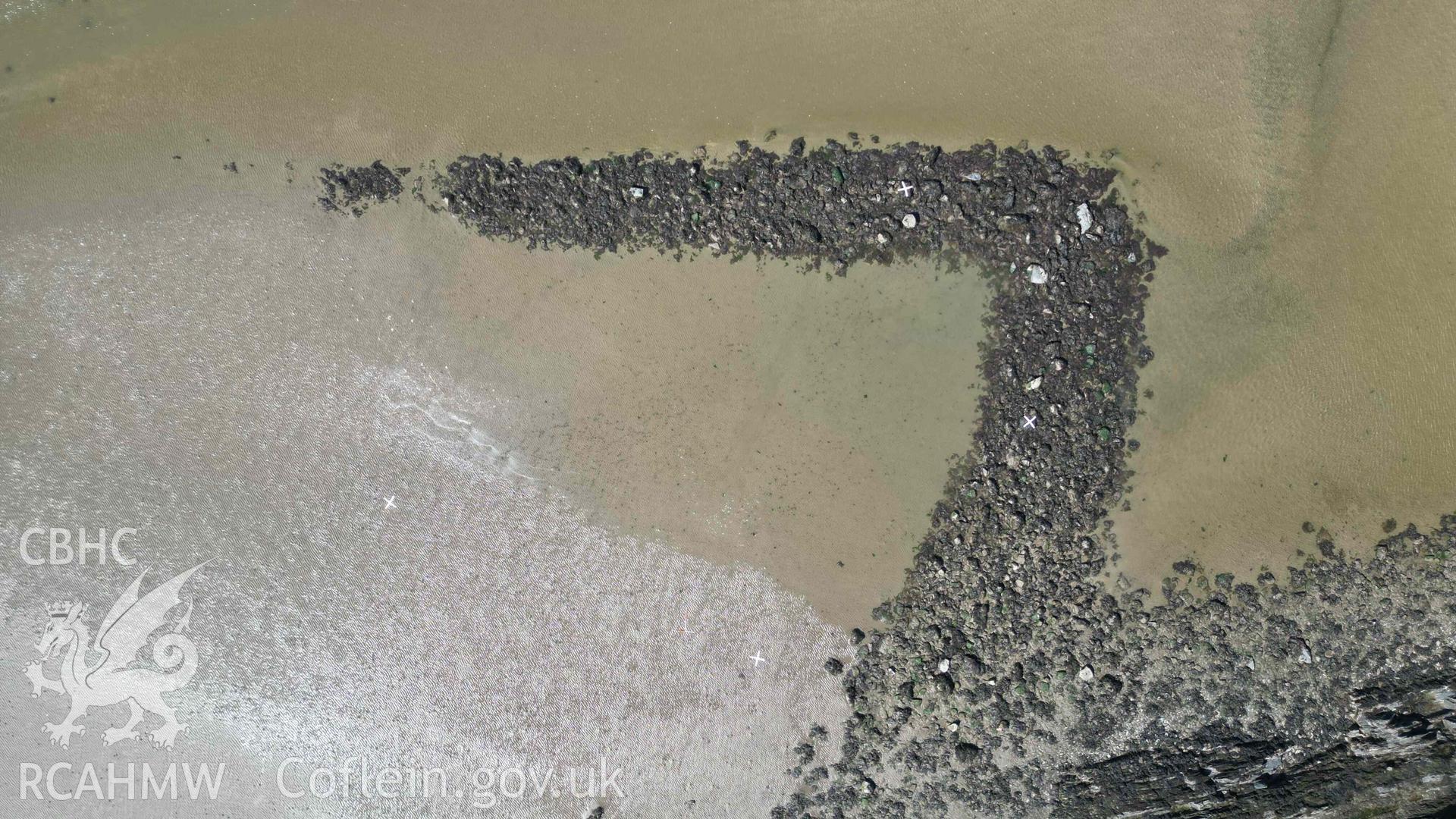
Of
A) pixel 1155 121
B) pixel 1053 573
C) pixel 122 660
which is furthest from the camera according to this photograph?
pixel 122 660

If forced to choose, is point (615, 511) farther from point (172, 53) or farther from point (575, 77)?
point (172, 53)

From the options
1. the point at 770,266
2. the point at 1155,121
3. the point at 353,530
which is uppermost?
the point at 1155,121

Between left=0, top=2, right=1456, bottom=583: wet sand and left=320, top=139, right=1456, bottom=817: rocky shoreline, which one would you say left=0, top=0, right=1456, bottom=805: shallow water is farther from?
left=320, top=139, right=1456, bottom=817: rocky shoreline

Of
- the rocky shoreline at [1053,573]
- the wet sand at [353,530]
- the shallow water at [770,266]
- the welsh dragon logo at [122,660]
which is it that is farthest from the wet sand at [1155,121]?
the welsh dragon logo at [122,660]

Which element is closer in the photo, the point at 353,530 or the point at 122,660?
the point at 353,530

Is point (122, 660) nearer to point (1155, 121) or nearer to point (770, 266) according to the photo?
point (770, 266)

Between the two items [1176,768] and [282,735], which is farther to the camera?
[282,735]

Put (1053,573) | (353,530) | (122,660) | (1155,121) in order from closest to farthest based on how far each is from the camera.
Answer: (1155,121), (1053,573), (353,530), (122,660)

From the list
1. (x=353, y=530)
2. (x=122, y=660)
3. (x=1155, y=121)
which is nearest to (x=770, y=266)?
(x=1155, y=121)

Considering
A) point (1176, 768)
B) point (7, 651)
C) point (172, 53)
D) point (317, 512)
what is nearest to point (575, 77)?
point (172, 53)
